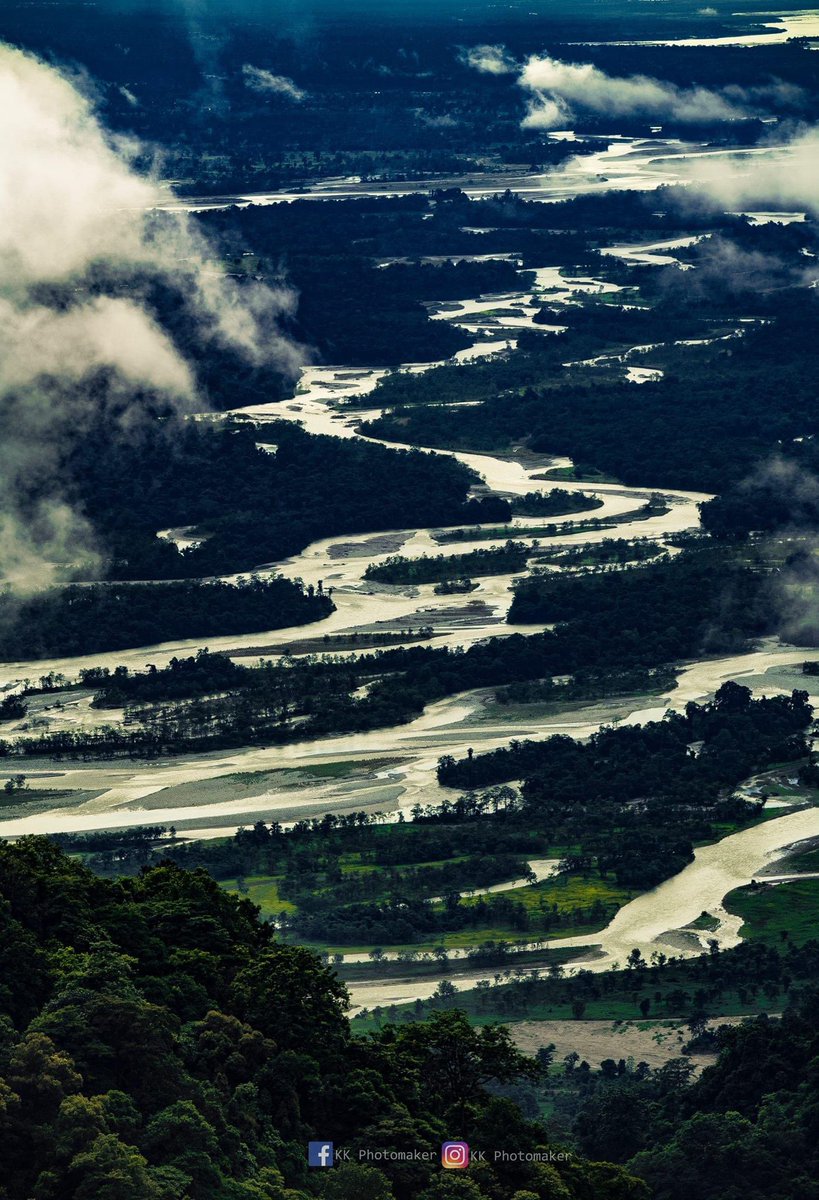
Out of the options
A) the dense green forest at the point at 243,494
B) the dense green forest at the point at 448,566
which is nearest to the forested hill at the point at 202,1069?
the dense green forest at the point at 448,566

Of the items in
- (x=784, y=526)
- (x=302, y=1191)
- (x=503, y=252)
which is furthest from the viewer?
(x=503, y=252)

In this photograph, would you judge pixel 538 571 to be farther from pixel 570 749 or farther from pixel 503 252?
pixel 503 252

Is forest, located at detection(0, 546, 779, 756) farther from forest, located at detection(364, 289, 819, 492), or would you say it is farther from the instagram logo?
the instagram logo

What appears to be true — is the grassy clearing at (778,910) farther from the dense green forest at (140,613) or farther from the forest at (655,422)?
the forest at (655,422)

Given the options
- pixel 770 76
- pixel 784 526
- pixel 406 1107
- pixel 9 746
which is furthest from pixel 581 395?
pixel 770 76

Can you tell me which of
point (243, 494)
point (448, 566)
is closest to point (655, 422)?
point (243, 494)

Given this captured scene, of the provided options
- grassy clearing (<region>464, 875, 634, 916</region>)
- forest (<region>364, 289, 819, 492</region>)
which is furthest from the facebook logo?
forest (<region>364, 289, 819, 492</region>)
